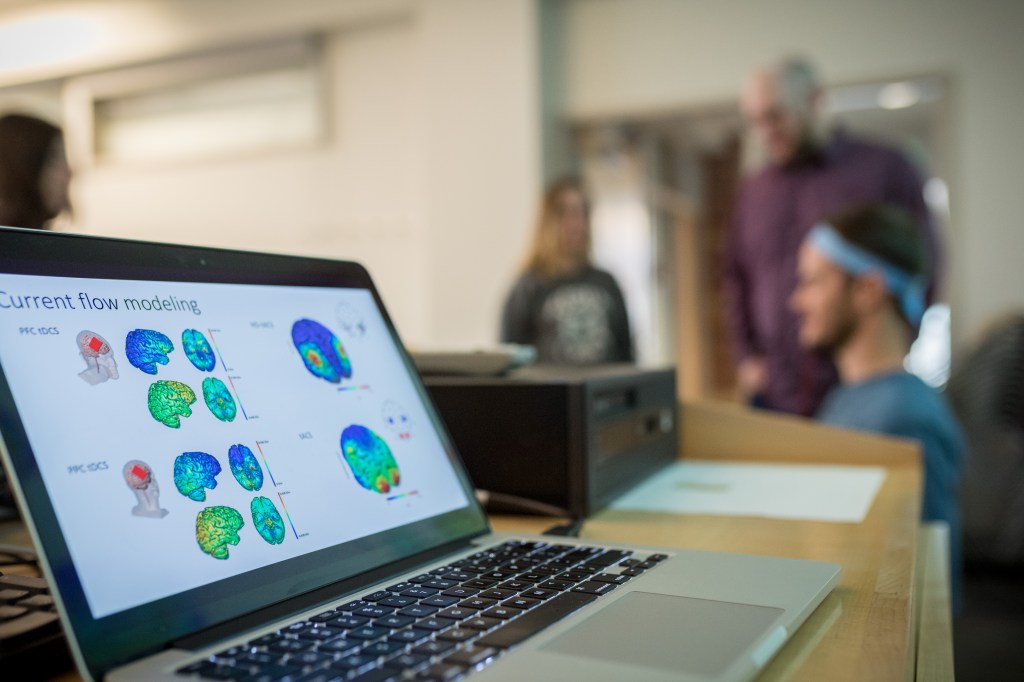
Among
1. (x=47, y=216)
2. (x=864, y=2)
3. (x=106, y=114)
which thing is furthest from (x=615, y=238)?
(x=47, y=216)

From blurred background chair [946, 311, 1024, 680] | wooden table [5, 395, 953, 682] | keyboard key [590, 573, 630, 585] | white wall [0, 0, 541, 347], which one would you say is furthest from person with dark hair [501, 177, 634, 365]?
keyboard key [590, 573, 630, 585]

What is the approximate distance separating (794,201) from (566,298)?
81cm

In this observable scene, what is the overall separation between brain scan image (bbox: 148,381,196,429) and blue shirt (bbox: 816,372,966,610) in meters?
1.06

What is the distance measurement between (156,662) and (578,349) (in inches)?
96.8

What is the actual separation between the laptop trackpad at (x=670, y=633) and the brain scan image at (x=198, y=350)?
274 mm

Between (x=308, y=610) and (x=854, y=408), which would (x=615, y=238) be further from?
(x=308, y=610)

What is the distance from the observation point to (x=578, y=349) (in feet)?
9.44

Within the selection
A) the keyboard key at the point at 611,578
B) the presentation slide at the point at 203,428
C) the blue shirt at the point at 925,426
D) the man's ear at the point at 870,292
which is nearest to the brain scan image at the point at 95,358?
the presentation slide at the point at 203,428

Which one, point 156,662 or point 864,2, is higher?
point 864,2

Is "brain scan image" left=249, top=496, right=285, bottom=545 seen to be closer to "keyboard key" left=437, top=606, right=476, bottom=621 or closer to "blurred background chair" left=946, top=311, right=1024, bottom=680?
"keyboard key" left=437, top=606, right=476, bottom=621

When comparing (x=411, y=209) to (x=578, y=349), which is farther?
(x=411, y=209)

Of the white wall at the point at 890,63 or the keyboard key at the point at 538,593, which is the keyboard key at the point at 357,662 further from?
the white wall at the point at 890,63

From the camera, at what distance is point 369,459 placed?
0.66 meters

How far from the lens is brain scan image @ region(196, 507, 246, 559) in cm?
51
